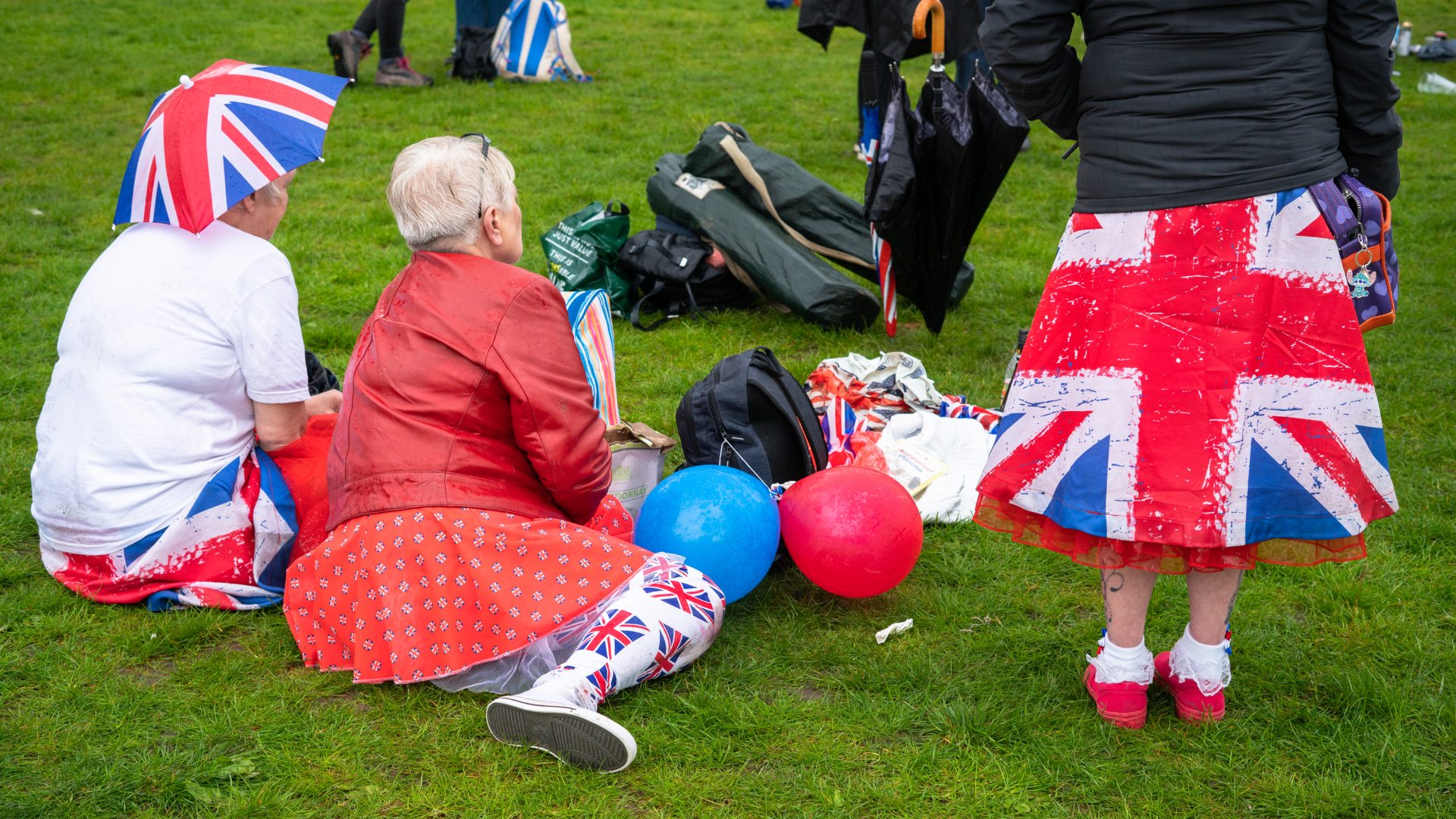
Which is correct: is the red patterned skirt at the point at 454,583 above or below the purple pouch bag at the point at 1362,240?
below

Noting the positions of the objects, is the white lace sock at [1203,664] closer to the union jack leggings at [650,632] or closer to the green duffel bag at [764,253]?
the union jack leggings at [650,632]

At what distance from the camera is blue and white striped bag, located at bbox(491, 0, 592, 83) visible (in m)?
10.4

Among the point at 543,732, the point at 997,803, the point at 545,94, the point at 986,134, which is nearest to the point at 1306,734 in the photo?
the point at 997,803

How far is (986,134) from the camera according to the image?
475cm

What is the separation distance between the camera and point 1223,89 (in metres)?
2.37

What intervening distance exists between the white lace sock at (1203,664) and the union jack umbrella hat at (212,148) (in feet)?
8.24

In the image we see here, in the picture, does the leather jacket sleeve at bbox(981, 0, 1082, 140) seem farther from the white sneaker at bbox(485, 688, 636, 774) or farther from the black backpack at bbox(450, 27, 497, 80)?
the black backpack at bbox(450, 27, 497, 80)

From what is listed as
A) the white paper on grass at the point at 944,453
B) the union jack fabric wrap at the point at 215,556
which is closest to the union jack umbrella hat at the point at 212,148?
the union jack fabric wrap at the point at 215,556

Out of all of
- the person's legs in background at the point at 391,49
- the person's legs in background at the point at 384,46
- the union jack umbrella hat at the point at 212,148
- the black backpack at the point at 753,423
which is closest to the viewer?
the union jack umbrella hat at the point at 212,148

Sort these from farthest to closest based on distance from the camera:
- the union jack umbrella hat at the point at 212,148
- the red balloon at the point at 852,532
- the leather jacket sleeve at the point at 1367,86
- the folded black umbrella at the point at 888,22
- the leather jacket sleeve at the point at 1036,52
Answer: the folded black umbrella at the point at 888,22 < the red balloon at the point at 852,532 < the union jack umbrella hat at the point at 212,148 < the leather jacket sleeve at the point at 1036,52 < the leather jacket sleeve at the point at 1367,86

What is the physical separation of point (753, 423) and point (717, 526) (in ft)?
1.94

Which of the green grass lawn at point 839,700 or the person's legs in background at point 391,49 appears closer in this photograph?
the green grass lawn at point 839,700

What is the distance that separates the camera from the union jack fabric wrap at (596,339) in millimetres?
3768

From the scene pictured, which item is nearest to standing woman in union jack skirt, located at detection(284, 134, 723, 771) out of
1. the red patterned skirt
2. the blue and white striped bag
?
the red patterned skirt
